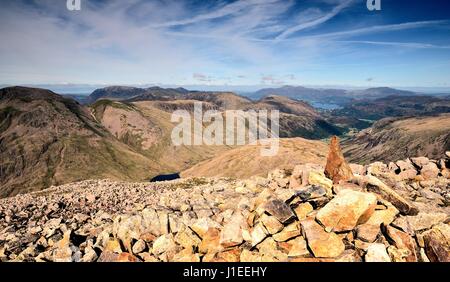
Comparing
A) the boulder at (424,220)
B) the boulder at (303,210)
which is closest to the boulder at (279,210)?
the boulder at (303,210)

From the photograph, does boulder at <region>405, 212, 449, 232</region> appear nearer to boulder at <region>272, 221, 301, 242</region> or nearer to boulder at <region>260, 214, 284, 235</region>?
boulder at <region>272, 221, 301, 242</region>

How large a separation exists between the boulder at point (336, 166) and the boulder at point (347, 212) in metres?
6.20

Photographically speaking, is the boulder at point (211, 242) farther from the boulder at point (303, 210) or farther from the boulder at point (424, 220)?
the boulder at point (424, 220)

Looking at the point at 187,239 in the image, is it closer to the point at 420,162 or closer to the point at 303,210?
the point at 303,210

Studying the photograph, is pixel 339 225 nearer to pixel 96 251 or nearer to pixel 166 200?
pixel 96 251

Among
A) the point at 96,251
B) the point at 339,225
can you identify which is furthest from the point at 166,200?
the point at 339,225

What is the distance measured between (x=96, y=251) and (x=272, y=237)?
1197cm

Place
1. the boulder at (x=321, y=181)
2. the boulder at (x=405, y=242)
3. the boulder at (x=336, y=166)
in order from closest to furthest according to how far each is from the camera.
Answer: the boulder at (x=405, y=242), the boulder at (x=321, y=181), the boulder at (x=336, y=166)

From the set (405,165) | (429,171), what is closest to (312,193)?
(429,171)

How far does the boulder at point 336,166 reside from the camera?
78.8ft

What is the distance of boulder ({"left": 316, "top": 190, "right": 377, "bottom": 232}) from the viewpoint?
17.3m

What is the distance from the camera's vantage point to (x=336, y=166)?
24.4 m

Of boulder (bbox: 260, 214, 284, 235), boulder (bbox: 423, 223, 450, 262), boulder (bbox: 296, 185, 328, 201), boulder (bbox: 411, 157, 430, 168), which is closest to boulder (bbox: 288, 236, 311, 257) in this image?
boulder (bbox: 260, 214, 284, 235)
